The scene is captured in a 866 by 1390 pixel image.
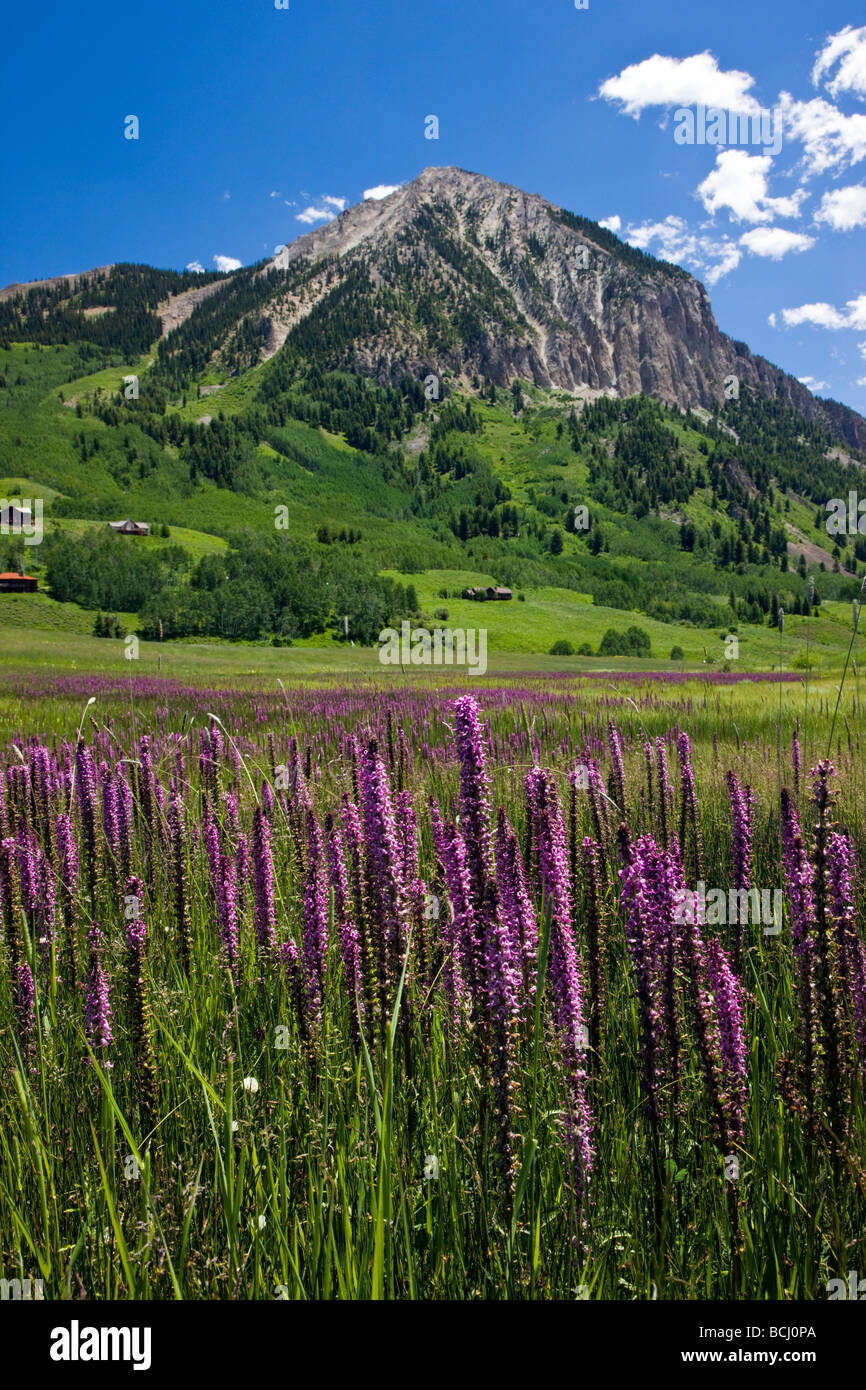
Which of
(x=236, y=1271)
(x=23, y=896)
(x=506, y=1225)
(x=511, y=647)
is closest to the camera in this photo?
(x=236, y=1271)

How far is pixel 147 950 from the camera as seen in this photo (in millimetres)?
4582

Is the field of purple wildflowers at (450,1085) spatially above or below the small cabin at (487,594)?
below

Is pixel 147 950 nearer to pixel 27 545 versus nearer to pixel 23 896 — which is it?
pixel 23 896

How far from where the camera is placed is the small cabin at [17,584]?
333ft

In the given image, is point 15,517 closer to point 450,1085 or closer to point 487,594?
point 487,594

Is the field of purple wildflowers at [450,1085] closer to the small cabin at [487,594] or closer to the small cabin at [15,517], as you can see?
the small cabin at [487,594]

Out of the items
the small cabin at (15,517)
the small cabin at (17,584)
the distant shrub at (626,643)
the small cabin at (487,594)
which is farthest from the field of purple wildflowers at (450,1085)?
the small cabin at (15,517)

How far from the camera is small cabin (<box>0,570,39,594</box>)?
102 m

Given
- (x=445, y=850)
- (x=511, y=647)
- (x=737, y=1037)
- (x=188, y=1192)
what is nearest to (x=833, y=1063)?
(x=737, y=1037)

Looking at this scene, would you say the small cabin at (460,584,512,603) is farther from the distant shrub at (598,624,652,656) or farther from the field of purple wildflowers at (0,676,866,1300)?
the field of purple wildflowers at (0,676,866,1300)

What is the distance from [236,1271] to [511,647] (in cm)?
10511

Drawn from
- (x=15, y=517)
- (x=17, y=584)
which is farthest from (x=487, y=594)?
(x=15, y=517)

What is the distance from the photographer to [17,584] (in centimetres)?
10506
